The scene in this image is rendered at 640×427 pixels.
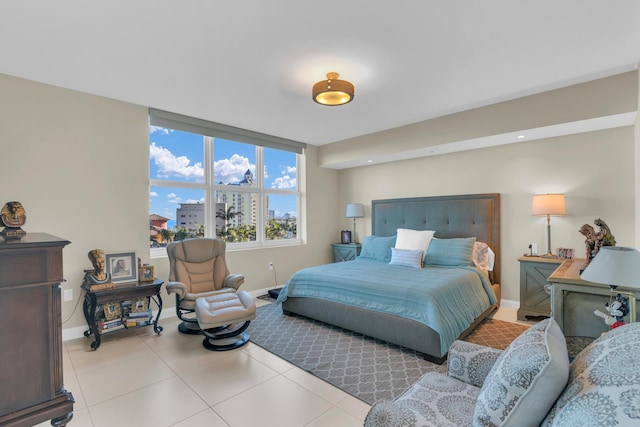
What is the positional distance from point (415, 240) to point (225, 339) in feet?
8.91

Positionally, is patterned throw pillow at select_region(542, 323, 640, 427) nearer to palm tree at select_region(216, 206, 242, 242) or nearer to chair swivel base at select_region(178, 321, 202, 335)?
chair swivel base at select_region(178, 321, 202, 335)

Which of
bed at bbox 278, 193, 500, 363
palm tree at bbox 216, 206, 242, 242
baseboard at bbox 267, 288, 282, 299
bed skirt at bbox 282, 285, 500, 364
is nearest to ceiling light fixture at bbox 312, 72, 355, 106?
bed at bbox 278, 193, 500, 363

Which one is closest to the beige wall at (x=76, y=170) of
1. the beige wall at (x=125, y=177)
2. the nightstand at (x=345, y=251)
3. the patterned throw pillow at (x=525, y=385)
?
the beige wall at (x=125, y=177)

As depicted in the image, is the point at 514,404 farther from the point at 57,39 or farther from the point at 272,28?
the point at 57,39

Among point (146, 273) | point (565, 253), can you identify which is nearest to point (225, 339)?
point (146, 273)

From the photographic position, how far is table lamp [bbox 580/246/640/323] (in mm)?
1435

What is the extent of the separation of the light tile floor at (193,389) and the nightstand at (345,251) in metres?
2.81

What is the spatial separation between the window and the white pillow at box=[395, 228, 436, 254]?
1923 millimetres

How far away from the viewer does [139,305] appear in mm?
3250

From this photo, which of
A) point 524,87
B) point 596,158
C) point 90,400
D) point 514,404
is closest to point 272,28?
point 514,404

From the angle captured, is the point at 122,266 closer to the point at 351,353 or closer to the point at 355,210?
the point at 351,353

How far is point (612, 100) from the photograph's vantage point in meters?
2.83

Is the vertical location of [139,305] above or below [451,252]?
below

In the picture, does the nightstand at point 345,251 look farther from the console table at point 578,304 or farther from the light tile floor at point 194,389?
the console table at point 578,304
